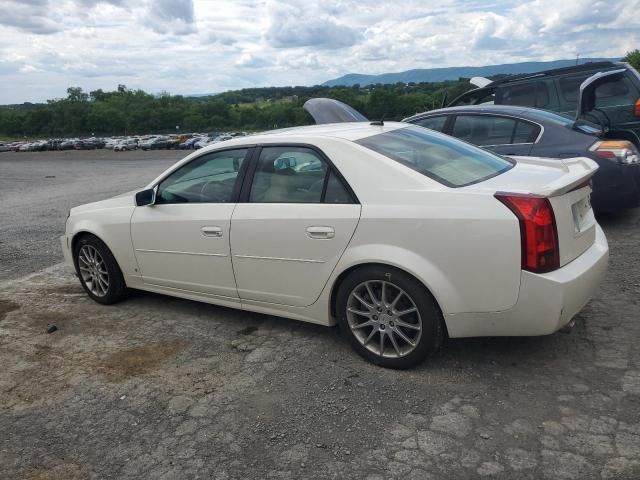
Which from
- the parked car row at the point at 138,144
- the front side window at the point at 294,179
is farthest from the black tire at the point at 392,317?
the parked car row at the point at 138,144

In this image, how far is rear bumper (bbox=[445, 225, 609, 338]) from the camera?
312 cm

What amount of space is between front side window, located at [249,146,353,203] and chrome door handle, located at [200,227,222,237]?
1.11 feet

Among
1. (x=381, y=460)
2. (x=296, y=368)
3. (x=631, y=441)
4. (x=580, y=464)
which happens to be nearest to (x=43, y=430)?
(x=296, y=368)

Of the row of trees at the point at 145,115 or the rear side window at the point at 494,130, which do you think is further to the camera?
the row of trees at the point at 145,115

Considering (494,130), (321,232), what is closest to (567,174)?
(321,232)

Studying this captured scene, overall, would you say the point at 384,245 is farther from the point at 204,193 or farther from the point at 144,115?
the point at 144,115

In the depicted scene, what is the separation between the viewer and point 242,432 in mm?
3088

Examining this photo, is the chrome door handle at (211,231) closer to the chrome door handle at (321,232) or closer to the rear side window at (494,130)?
the chrome door handle at (321,232)

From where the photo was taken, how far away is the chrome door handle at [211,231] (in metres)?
4.19

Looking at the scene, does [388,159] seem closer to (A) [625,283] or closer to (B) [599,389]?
(B) [599,389]

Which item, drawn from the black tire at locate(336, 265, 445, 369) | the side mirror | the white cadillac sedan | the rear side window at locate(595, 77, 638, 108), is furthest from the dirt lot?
the rear side window at locate(595, 77, 638, 108)

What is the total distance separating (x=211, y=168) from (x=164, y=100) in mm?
128844

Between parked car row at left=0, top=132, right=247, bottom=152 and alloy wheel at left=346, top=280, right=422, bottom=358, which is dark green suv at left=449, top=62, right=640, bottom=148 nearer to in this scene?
alloy wheel at left=346, top=280, right=422, bottom=358

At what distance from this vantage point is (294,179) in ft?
13.0
